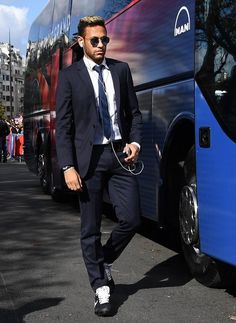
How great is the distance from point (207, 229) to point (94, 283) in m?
0.91

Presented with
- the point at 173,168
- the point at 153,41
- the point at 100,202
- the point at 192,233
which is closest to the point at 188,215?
the point at 192,233

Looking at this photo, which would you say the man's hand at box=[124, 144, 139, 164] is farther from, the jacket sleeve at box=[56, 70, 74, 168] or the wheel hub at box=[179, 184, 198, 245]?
the wheel hub at box=[179, 184, 198, 245]

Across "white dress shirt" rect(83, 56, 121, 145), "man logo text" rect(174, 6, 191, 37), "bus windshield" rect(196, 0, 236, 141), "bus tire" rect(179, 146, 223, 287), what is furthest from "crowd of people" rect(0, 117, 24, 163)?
"bus windshield" rect(196, 0, 236, 141)

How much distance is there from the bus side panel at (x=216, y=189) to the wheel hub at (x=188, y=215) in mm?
450

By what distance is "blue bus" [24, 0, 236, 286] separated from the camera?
4.14 m

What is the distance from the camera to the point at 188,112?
5035 millimetres

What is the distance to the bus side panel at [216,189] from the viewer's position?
4.05 metres

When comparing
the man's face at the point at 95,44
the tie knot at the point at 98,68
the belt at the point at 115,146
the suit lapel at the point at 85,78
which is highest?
the man's face at the point at 95,44

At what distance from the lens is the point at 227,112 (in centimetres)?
413

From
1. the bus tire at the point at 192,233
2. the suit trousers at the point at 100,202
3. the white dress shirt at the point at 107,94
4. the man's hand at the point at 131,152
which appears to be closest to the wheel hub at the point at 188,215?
the bus tire at the point at 192,233

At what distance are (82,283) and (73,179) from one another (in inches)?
55.0

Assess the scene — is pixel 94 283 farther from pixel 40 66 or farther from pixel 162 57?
pixel 40 66

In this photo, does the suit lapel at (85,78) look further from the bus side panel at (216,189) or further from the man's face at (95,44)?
the bus side panel at (216,189)

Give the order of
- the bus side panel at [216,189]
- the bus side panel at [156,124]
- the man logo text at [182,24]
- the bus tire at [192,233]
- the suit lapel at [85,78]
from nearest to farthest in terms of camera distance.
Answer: the bus side panel at [216,189] → the suit lapel at [85,78] → the bus tire at [192,233] → the man logo text at [182,24] → the bus side panel at [156,124]
